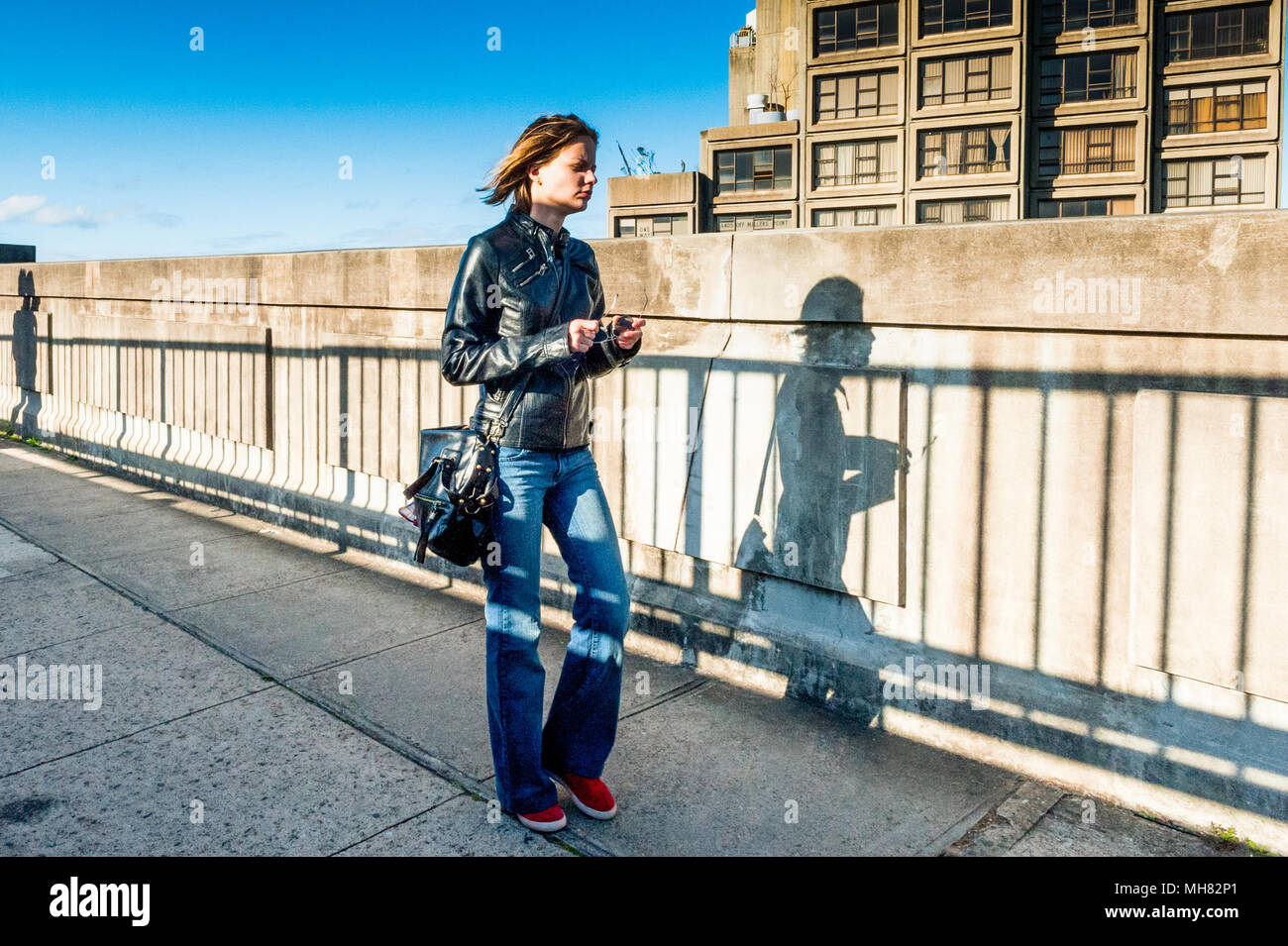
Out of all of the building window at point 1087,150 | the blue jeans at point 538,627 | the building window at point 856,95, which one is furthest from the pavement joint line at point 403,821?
the building window at point 856,95

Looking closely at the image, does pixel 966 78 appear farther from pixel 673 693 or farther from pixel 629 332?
pixel 629 332

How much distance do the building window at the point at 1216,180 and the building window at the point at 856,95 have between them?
703 inches

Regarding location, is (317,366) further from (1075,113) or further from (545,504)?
(1075,113)

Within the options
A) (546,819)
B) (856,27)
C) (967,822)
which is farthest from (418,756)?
(856,27)

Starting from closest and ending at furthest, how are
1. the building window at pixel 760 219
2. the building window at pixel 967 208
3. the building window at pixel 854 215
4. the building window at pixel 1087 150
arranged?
the building window at pixel 1087 150 < the building window at pixel 967 208 < the building window at pixel 854 215 < the building window at pixel 760 219

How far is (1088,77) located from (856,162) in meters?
15.0

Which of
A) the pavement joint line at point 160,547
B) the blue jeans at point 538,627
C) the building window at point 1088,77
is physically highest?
the building window at point 1088,77

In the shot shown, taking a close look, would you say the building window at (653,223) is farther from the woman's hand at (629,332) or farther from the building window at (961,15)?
the woman's hand at (629,332)

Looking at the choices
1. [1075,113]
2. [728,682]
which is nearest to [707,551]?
[728,682]

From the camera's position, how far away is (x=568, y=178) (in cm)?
304

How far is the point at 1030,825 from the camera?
10.4 feet

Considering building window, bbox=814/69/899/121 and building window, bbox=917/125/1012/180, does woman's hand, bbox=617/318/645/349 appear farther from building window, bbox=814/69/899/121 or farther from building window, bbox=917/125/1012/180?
building window, bbox=814/69/899/121

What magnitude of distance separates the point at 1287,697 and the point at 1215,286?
1.26m

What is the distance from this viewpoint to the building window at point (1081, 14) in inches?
2452
